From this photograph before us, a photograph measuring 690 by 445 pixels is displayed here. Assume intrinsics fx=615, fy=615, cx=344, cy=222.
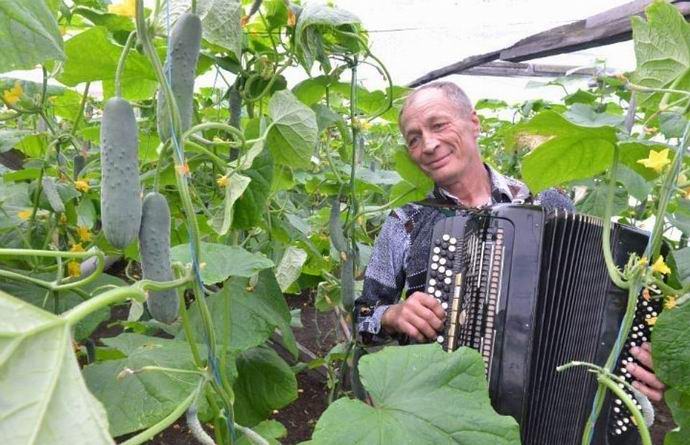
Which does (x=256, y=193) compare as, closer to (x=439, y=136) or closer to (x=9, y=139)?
(x=9, y=139)

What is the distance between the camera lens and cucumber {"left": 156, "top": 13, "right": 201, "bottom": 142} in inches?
28.3

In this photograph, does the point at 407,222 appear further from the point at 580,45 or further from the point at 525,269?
the point at 580,45

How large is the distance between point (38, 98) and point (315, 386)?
185cm

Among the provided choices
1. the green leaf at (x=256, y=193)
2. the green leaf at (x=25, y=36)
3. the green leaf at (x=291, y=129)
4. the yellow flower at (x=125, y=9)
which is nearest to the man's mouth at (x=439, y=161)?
the green leaf at (x=291, y=129)

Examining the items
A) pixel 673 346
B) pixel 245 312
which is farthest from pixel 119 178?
pixel 673 346

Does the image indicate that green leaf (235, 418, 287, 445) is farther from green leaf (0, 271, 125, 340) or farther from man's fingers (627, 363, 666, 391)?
man's fingers (627, 363, 666, 391)

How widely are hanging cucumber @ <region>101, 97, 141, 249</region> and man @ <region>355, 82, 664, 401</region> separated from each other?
1249 millimetres

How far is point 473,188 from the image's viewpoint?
6.82 ft

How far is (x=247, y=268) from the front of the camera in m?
1.07

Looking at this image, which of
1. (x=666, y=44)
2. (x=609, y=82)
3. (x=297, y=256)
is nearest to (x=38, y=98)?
(x=297, y=256)

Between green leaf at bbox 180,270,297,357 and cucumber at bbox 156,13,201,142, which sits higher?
cucumber at bbox 156,13,201,142

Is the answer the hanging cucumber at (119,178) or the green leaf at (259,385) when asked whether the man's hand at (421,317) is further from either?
the hanging cucumber at (119,178)

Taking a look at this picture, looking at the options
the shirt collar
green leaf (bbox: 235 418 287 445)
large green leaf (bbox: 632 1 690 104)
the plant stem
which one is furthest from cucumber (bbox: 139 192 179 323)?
the shirt collar

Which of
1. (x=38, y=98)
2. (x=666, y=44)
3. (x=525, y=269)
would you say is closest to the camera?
(x=666, y=44)
